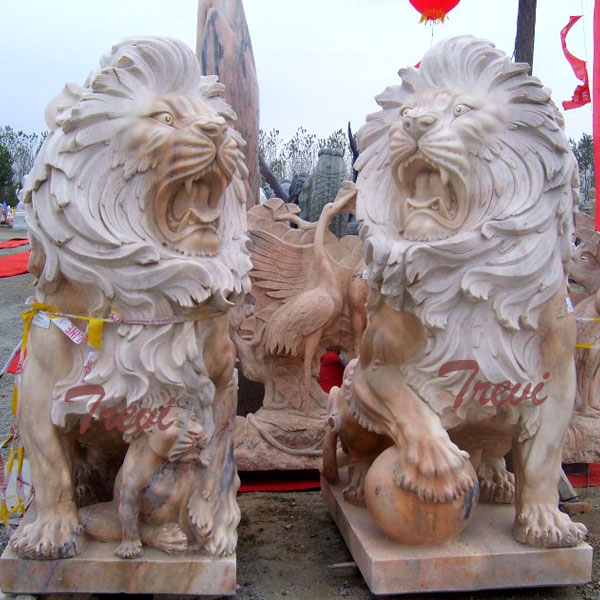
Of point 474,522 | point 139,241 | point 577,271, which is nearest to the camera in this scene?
point 139,241

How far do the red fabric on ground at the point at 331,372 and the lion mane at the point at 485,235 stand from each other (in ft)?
9.66

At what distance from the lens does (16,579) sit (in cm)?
204

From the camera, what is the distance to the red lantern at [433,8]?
4.72m

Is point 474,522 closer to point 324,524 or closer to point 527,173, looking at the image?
point 324,524

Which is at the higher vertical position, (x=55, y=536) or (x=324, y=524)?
(x=55, y=536)

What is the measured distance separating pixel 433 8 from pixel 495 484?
3.35 meters

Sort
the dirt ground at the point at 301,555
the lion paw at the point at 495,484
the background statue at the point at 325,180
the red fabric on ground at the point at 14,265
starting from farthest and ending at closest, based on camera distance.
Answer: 1. the background statue at the point at 325,180
2. the red fabric on ground at the point at 14,265
3. the lion paw at the point at 495,484
4. the dirt ground at the point at 301,555

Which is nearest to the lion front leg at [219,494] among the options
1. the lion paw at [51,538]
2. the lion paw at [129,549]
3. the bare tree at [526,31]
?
the lion paw at [129,549]

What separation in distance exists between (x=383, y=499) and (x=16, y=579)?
1070 millimetres

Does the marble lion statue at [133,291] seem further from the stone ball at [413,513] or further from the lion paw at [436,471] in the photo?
the lion paw at [436,471]

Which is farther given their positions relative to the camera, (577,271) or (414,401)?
(577,271)

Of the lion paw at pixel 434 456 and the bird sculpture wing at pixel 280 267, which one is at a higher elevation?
the bird sculpture wing at pixel 280 267

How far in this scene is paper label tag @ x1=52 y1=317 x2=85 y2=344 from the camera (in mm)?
2064

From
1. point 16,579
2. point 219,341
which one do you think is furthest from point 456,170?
point 16,579
